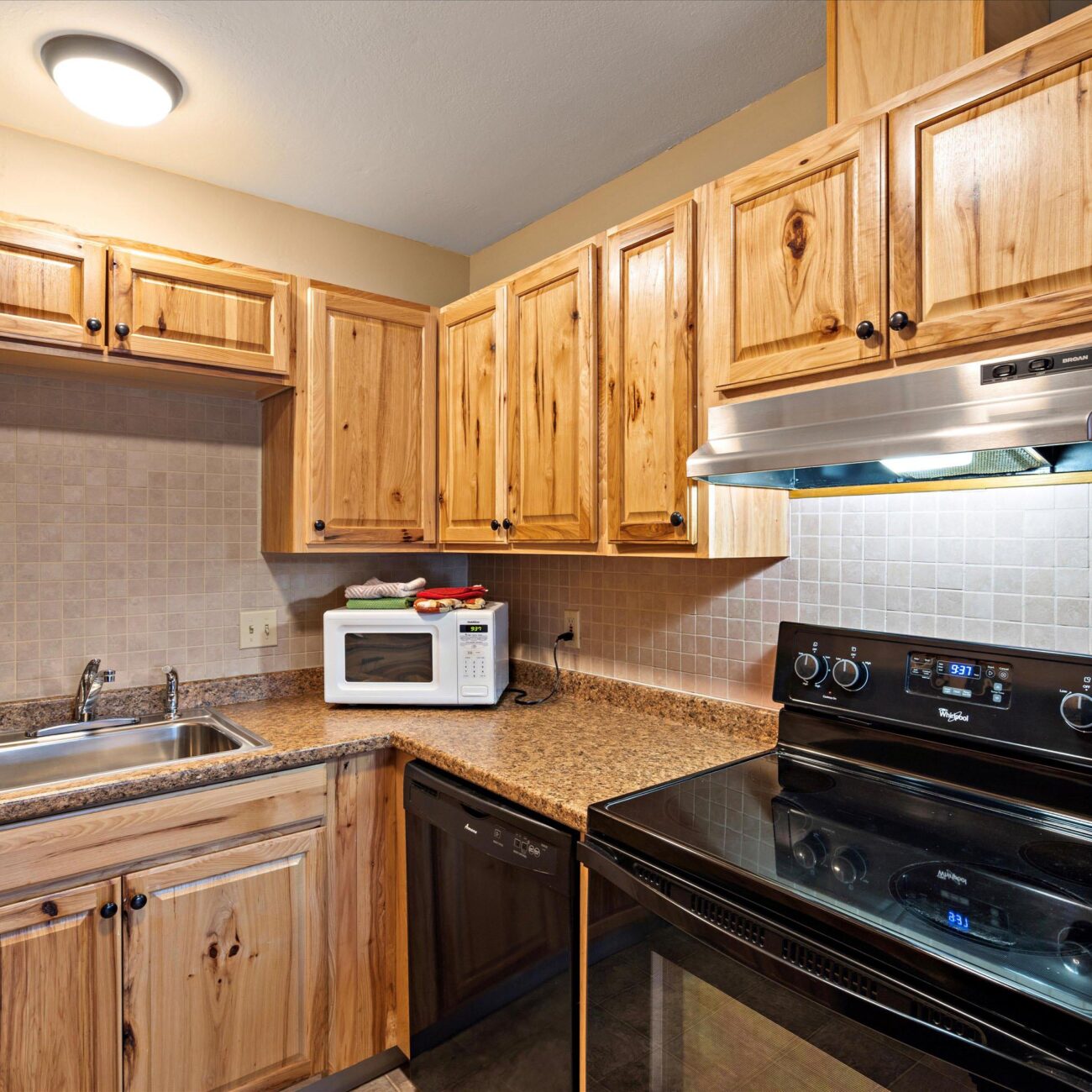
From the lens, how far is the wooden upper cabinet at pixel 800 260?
1242mm

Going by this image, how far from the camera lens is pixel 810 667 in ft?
5.18

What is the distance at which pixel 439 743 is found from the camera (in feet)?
5.77

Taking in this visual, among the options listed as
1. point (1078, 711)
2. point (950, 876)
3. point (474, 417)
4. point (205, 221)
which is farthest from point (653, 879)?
point (205, 221)

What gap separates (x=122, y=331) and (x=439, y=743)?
127 centimetres

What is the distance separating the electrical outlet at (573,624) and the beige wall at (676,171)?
119 cm

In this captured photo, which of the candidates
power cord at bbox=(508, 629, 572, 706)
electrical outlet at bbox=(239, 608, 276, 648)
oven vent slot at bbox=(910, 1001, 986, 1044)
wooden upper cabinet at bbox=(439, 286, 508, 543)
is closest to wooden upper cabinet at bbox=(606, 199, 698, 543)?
wooden upper cabinet at bbox=(439, 286, 508, 543)

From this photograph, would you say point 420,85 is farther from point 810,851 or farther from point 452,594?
point 810,851

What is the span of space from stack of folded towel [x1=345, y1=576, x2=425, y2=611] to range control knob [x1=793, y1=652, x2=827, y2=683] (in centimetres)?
113

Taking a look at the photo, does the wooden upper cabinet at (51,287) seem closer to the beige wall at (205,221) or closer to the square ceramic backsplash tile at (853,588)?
the beige wall at (205,221)

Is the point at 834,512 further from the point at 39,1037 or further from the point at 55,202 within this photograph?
the point at 55,202

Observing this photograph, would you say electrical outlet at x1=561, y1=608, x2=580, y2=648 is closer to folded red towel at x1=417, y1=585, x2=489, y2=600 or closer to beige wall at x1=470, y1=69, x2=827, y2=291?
folded red towel at x1=417, y1=585, x2=489, y2=600

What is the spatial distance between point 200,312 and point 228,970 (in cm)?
161

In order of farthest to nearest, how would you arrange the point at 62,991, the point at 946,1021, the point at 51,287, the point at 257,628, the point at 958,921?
the point at 257,628
the point at 51,287
the point at 62,991
the point at 958,921
the point at 946,1021

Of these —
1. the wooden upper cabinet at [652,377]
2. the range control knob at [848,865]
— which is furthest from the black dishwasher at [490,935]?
the wooden upper cabinet at [652,377]
